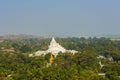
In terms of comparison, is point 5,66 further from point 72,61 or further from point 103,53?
point 103,53

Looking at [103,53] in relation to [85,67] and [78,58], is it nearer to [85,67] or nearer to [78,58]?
[78,58]

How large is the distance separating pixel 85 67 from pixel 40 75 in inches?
474

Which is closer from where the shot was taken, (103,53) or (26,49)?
(103,53)

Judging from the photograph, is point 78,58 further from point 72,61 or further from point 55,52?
point 55,52

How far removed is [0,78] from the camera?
40.6 metres

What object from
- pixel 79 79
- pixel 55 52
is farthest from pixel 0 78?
pixel 55 52

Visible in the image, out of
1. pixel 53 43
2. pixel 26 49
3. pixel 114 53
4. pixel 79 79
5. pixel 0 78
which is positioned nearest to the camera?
pixel 79 79

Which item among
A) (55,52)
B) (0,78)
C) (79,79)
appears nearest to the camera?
(79,79)

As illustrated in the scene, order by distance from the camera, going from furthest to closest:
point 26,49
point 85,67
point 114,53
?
point 26,49 → point 114,53 → point 85,67

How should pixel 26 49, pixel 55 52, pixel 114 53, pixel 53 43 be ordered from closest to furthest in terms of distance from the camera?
pixel 114 53 → pixel 55 52 → pixel 53 43 → pixel 26 49

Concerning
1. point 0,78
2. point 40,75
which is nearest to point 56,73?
point 40,75

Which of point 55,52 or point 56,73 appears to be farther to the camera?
point 55,52

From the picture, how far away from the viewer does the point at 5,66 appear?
50.8 m

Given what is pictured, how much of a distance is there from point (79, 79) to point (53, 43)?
3923 cm
